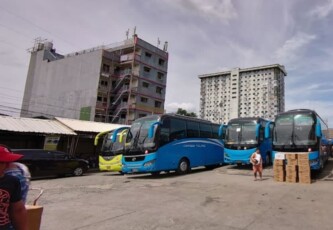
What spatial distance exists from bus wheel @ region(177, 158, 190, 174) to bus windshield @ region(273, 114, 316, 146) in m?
5.09

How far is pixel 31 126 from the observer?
21.9m

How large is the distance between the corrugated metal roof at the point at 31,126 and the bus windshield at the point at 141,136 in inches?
312

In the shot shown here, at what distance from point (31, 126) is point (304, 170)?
17.6 metres

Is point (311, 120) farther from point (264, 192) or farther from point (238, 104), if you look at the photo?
point (238, 104)

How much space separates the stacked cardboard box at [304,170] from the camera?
13692mm

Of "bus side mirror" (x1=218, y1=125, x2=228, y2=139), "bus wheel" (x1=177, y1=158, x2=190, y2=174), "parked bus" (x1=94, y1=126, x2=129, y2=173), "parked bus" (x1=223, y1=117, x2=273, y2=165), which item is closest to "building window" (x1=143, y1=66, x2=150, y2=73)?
"parked bus" (x1=94, y1=126, x2=129, y2=173)

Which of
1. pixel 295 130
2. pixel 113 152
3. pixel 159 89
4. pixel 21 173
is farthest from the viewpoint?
pixel 159 89

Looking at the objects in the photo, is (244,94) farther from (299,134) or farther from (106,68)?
(299,134)

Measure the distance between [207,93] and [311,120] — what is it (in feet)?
218

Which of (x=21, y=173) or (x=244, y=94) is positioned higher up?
(x=244, y=94)

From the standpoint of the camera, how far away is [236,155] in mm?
18812

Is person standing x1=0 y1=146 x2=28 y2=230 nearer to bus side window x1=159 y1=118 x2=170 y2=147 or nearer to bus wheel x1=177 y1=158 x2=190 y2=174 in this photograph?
bus side window x1=159 y1=118 x2=170 y2=147

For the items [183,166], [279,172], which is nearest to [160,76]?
[183,166]

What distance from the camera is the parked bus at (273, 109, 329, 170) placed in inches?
594
